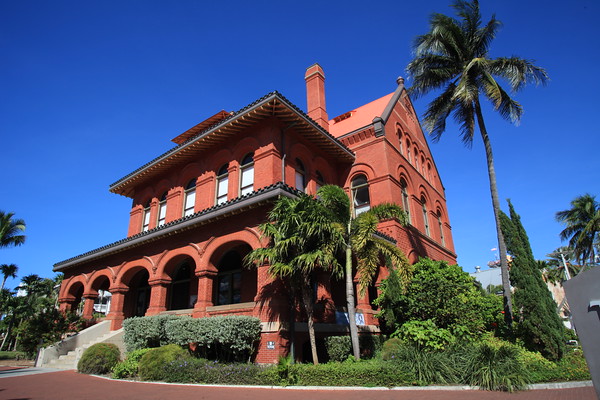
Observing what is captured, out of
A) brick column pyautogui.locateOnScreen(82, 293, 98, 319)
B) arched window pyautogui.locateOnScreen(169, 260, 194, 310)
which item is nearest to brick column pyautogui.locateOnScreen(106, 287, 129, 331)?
arched window pyautogui.locateOnScreen(169, 260, 194, 310)

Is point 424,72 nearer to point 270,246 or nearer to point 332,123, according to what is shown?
point 332,123

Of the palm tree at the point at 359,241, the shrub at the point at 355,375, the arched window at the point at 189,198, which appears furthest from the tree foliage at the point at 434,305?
the arched window at the point at 189,198

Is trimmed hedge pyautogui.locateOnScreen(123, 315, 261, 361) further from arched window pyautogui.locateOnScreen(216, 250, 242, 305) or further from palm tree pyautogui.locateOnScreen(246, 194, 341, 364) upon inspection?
arched window pyautogui.locateOnScreen(216, 250, 242, 305)

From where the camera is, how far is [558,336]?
1079cm

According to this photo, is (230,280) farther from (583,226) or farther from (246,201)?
(583,226)

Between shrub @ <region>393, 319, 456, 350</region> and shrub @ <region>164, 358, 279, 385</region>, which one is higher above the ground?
shrub @ <region>393, 319, 456, 350</region>

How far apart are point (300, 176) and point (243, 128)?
345cm

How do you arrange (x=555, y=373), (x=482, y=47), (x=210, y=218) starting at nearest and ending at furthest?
(x=555, y=373)
(x=210, y=218)
(x=482, y=47)

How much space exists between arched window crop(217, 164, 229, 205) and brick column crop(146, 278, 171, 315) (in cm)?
448

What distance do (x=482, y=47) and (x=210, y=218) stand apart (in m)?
14.3

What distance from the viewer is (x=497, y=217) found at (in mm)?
14258

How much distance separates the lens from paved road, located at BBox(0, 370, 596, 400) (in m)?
7.68

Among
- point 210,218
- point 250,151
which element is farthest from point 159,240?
point 250,151

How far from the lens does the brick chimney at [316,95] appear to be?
22750 mm
